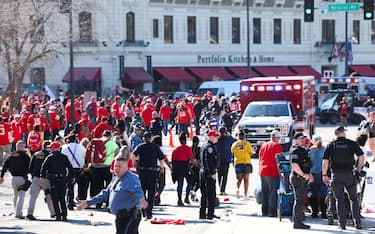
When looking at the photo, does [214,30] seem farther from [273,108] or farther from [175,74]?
[273,108]

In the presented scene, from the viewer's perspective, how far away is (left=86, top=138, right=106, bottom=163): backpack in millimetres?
16422

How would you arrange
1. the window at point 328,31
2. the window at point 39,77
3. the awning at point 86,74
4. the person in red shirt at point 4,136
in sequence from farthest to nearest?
the window at point 328,31 → the awning at point 86,74 → the window at point 39,77 → the person in red shirt at point 4,136

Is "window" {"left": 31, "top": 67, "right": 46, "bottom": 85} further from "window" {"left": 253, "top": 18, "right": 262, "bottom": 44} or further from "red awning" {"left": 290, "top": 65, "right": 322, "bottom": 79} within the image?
"red awning" {"left": 290, "top": 65, "right": 322, "bottom": 79}

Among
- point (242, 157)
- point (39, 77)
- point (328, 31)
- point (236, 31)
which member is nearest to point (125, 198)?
point (242, 157)

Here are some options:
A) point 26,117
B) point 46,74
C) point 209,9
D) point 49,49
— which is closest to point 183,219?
point 26,117

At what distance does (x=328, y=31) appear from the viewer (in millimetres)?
62375

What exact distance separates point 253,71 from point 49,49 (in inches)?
1209

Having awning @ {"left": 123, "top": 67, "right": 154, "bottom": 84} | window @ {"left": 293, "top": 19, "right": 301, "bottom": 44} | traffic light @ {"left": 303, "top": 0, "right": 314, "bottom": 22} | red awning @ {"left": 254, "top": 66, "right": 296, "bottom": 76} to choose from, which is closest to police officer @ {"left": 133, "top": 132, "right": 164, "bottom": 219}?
traffic light @ {"left": 303, "top": 0, "right": 314, "bottom": 22}

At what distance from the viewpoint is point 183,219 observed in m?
15.1

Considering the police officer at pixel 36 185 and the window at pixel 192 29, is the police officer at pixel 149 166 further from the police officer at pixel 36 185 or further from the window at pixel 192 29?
the window at pixel 192 29

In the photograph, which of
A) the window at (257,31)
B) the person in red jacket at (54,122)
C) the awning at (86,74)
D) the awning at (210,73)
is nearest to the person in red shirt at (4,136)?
the person in red jacket at (54,122)

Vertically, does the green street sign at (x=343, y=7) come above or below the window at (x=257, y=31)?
below

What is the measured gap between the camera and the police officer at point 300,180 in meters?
12.9

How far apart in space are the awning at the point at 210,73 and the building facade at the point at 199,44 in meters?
0.08
